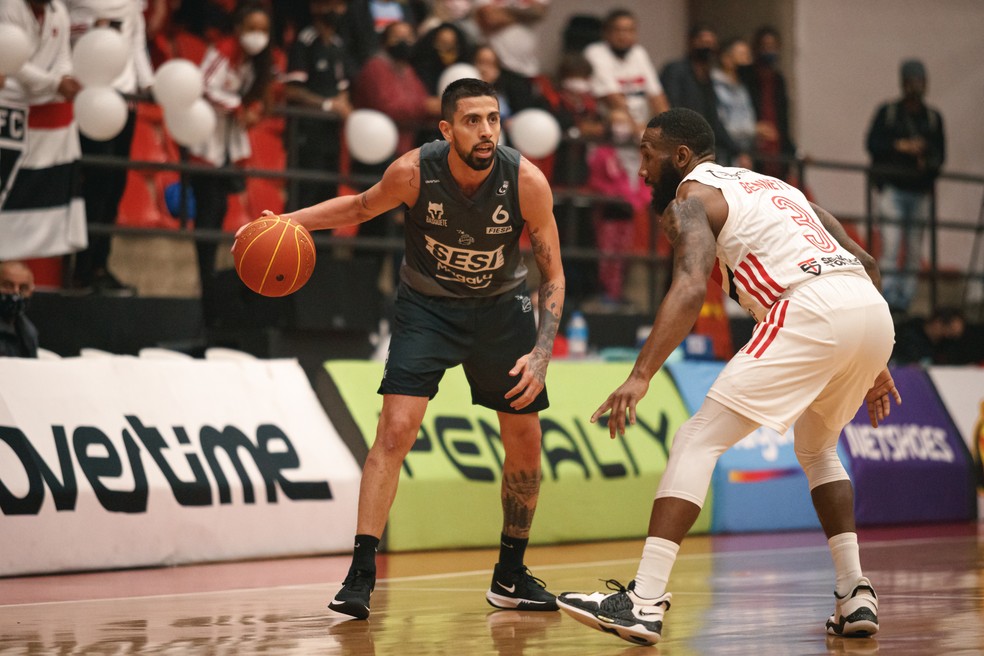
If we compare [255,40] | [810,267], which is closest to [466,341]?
[810,267]

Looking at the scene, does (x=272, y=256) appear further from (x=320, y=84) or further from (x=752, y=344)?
(x=320, y=84)

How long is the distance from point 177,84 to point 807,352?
19.7 feet

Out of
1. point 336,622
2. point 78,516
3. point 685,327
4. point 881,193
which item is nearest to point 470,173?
point 685,327

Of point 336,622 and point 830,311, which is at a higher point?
point 830,311

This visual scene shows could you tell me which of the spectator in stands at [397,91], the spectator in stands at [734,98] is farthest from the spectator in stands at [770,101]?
the spectator in stands at [397,91]

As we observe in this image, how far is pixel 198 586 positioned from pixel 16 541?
113cm

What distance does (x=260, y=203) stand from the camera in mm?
11594

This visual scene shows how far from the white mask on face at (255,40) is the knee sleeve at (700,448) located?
678cm

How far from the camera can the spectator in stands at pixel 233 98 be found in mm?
10883

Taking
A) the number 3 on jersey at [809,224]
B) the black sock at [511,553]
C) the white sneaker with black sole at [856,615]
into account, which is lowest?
the black sock at [511,553]

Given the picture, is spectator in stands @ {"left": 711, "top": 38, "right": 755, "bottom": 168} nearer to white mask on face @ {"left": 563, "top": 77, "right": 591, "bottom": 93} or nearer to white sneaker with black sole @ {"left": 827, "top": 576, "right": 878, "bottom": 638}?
white mask on face @ {"left": 563, "top": 77, "right": 591, "bottom": 93}

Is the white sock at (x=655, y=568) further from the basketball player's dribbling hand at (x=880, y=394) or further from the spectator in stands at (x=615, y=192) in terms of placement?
the spectator in stands at (x=615, y=192)

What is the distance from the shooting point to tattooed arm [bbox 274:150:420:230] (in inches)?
245

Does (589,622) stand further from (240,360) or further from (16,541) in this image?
(240,360)
